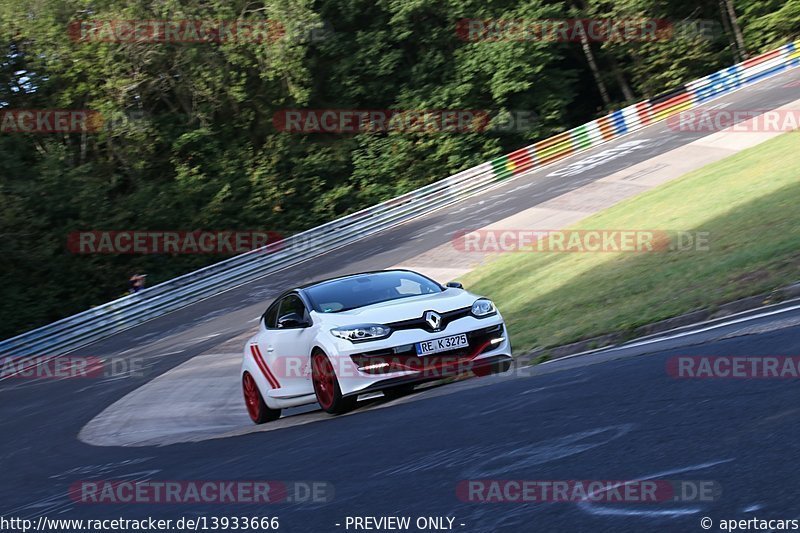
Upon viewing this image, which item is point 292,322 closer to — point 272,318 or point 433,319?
point 272,318

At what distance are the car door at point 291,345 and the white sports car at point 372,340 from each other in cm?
1

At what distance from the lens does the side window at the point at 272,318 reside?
12.7m

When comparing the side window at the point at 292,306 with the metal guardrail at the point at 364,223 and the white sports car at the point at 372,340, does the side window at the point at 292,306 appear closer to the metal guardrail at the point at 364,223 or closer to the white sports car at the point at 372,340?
the white sports car at the point at 372,340

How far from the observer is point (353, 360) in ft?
34.5

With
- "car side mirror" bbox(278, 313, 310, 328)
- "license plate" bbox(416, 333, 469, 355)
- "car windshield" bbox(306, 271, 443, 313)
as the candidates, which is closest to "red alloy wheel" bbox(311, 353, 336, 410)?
"car side mirror" bbox(278, 313, 310, 328)

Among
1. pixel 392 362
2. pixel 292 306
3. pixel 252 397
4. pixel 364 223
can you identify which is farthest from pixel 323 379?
pixel 364 223

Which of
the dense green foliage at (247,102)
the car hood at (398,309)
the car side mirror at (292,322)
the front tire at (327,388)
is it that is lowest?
the front tire at (327,388)

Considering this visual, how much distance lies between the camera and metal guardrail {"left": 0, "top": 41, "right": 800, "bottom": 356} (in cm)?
3053

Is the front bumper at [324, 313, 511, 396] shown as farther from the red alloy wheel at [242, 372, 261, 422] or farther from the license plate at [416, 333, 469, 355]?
the red alloy wheel at [242, 372, 261, 422]

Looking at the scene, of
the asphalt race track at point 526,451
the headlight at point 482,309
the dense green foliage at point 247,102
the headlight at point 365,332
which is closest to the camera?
the asphalt race track at point 526,451

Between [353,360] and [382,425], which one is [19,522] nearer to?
[382,425]

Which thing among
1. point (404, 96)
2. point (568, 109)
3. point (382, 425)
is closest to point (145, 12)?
point (404, 96)

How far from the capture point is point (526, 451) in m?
Answer: 6.68

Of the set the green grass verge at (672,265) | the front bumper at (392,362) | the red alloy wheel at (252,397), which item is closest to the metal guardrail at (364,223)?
the green grass verge at (672,265)
